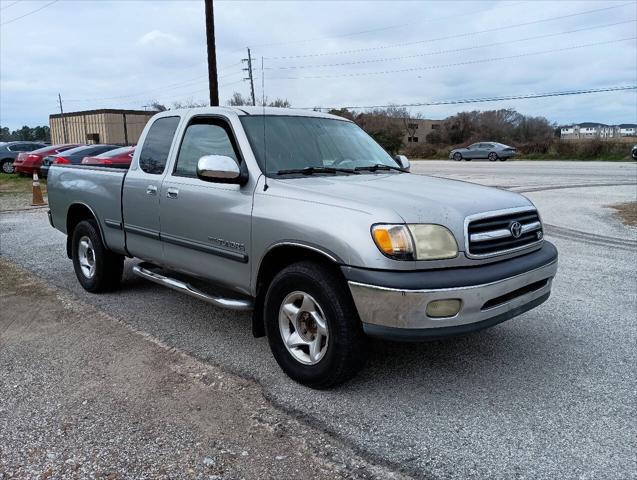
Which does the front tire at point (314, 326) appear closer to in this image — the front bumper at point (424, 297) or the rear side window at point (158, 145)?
the front bumper at point (424, 297)

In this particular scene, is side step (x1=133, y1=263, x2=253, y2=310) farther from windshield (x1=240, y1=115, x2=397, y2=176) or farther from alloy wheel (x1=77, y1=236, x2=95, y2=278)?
windshield (x1=240, y1=115, x2=397, y2=176)

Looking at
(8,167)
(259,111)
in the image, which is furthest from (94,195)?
(8,167)

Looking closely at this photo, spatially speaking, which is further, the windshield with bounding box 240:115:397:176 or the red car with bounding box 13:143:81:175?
the red car with bounding box 13:143:81:175

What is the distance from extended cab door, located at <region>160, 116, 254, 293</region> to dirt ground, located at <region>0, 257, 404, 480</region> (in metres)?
0.71

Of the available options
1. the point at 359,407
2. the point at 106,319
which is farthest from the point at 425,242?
the point at 106,319

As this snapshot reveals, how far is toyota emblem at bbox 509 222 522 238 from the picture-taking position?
369 cm

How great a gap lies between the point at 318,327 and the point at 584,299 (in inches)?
137

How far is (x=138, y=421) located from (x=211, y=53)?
19.8 m

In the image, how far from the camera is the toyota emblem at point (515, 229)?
3.69 m

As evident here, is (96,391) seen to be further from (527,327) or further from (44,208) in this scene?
(44,208)

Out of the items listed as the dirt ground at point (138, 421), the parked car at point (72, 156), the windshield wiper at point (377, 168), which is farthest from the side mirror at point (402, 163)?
the parked car at point (72, 156)

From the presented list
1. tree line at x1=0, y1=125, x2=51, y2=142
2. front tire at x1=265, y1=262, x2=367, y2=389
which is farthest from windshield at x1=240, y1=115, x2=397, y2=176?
tree line at x1=0, y1=125, x2=51, y2=142

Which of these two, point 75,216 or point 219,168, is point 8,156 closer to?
point 75,216

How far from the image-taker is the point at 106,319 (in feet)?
17.2
